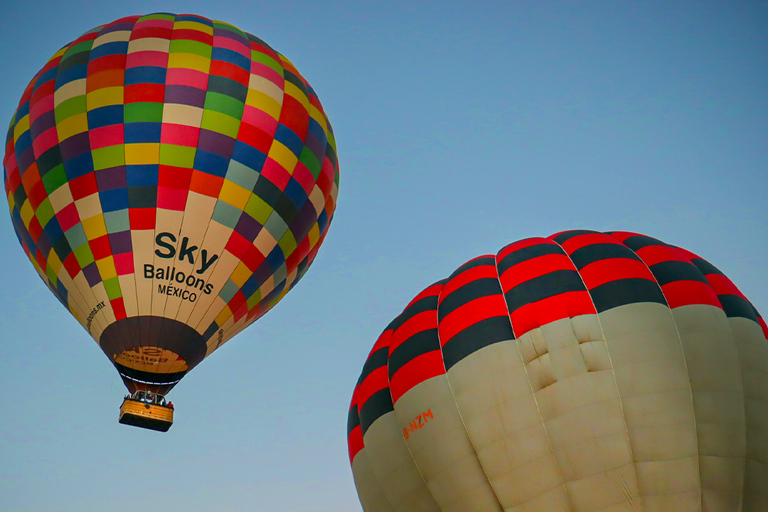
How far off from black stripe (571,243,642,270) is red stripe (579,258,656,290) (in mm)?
61

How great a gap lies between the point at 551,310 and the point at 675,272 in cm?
151

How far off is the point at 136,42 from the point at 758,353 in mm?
9282

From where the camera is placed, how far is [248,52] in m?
11.0

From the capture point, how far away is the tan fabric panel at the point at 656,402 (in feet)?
20.5

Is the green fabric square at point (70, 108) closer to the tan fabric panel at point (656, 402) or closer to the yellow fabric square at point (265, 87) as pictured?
the yellow fabric square at point (265, 87)

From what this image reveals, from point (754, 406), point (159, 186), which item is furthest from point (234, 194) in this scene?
point (754, 406)

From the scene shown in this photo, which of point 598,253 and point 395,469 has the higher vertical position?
point 598,253

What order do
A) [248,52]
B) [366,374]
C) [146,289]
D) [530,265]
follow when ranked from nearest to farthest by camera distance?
[530,265] < [366,374] < [146,289] < [248,52]

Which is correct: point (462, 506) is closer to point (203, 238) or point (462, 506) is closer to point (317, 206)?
point (203, 238)

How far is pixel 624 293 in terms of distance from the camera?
6879 mm

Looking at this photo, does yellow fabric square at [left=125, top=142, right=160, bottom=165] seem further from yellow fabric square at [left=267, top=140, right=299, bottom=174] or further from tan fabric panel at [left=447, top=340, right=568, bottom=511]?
tan fabric panel at [left=447, top=340, right=568, bottom=511]

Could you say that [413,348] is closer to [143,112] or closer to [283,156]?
[283,156]

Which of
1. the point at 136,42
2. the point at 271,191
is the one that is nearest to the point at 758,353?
the point at 271,191

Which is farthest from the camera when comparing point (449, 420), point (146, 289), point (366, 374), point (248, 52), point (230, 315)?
point (248, 52)
